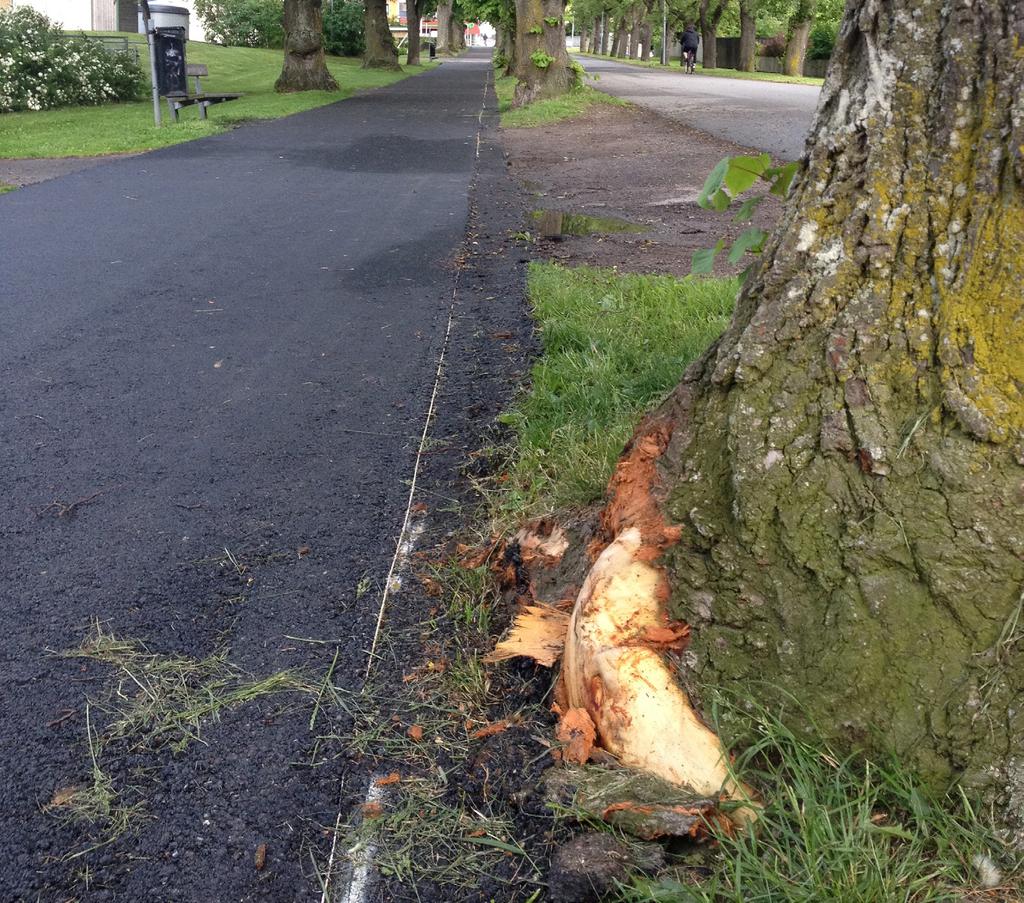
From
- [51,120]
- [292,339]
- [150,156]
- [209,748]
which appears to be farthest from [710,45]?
[209,748]

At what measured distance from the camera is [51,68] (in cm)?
2369

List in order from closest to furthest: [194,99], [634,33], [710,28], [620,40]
A: [194,99] → [710,28] → [634,33] → [620,40]

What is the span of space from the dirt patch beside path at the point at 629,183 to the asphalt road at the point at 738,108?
589 millimetres

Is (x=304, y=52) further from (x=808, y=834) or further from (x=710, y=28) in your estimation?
(x=710, y=28)

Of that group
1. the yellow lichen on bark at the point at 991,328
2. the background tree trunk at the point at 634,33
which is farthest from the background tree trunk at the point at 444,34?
the yellow lichen on bark at the point at 991,328

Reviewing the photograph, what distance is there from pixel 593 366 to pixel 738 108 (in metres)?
20.1

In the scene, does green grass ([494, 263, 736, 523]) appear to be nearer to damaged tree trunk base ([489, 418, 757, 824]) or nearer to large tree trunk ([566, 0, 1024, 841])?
damaged tree trunk base ([489, 418, 757, 824])

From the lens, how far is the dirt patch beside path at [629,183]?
8.46m

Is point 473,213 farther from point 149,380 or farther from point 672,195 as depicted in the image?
point 149,380

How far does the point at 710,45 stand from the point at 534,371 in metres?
59.2

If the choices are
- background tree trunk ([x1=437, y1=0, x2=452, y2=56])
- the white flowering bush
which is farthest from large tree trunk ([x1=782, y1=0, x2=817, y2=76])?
the white flowering bush

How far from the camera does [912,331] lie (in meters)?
2.34

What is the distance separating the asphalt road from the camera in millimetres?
16250

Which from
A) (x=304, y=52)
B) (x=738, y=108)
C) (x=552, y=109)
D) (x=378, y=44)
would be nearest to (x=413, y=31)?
(x=378, y=44)
